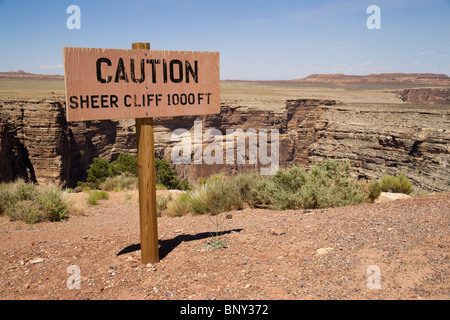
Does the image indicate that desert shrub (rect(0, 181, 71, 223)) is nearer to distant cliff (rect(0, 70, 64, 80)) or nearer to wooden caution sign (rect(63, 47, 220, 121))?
wooden caution sign (rect(63, 47, 220, 121))

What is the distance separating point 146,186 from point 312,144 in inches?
1054

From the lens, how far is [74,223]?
264 inches

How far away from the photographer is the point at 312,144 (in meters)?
29.2

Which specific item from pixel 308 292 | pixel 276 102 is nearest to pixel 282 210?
pixel 308 292

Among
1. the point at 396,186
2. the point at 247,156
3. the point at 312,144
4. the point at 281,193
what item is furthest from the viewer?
the point at 247,156

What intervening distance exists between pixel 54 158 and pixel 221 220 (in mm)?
24237

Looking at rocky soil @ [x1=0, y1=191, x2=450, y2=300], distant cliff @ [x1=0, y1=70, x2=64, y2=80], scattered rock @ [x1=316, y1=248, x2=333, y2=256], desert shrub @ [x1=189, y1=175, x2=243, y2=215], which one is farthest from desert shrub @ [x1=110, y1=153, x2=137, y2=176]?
distant cliff @ [x1=0, y1=70, x2=64, y2=80]

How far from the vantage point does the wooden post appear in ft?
12.2

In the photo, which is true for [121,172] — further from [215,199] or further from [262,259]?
[262,259]

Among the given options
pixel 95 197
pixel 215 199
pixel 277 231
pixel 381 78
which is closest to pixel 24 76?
pixel 95 197

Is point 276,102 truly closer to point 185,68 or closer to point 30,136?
point 30,136

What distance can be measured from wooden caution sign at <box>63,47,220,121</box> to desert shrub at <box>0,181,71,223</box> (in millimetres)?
4071

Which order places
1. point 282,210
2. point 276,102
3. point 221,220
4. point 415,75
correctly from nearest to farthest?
point 221,220
point 282,210
point 276,102
point 415,75

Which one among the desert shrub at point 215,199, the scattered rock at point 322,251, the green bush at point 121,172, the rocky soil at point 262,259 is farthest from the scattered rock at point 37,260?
the green bush at point 121,172
